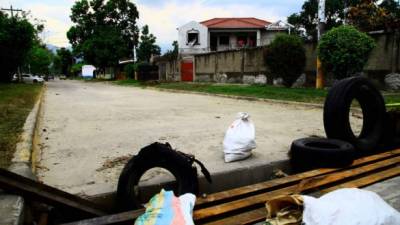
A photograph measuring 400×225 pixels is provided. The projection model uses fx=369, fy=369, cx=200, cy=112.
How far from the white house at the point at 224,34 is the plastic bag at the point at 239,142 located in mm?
38343

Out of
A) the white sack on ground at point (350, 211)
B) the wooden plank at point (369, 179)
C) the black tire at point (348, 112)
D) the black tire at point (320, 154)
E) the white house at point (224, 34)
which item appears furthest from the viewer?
the white house at point (224, 34)

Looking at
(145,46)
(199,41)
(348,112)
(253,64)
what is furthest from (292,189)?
(145,46)

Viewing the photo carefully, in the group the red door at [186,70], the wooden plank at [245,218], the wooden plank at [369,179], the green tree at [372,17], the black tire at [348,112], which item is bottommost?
the wooden plank at [245,218]

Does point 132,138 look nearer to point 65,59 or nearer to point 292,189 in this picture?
point 292,189

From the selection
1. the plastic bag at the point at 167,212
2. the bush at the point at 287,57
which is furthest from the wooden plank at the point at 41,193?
the bush at the point at 287,57

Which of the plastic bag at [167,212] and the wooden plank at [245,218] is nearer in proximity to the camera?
the plastic bag at [167,212]

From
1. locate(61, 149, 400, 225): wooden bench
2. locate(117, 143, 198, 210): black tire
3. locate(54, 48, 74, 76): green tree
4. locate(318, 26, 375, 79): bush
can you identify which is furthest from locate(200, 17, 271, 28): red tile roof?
locate(54, 48, 74, 76): green tree

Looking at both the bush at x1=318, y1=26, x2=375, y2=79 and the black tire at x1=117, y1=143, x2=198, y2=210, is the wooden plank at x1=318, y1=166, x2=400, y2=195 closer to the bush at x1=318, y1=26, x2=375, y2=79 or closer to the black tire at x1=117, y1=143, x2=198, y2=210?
the black tire at x1=117, y1=143, x2=198, y2=210

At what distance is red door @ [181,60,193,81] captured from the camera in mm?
30459

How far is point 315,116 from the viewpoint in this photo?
812 centimetres

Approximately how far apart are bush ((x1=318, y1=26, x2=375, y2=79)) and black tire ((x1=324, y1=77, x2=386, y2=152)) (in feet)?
24.8

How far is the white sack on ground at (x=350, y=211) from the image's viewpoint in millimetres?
2307

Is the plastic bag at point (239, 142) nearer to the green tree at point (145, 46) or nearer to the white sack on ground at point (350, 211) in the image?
the white sack on ground at point (350, 211)

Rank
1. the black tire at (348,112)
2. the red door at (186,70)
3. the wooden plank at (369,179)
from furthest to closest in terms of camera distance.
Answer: the red door at (186,70), the black tire at (348,112), the wooden plank at (369,179)
